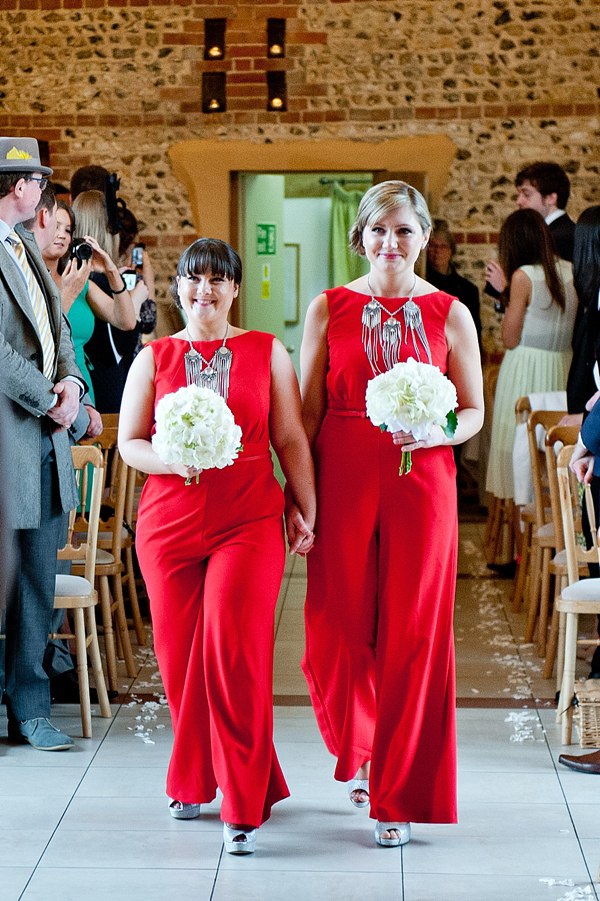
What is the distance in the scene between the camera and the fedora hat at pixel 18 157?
3.48 m

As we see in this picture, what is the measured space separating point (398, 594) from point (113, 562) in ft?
5.79

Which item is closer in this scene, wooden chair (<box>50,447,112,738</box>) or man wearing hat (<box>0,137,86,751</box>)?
man wearing hat (<box>0,137,86,751</box>)

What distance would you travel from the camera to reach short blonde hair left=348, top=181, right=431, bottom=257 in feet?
9.40

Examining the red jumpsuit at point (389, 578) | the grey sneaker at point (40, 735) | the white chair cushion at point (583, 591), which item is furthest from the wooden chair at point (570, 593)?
the grey sneaker at point (40, 735)

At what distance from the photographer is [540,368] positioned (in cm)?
597

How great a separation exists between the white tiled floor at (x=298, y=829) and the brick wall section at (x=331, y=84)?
200 inches

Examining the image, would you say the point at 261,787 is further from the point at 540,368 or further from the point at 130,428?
the point at 540,368

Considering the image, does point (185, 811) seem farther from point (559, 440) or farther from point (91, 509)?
point (559, 440)

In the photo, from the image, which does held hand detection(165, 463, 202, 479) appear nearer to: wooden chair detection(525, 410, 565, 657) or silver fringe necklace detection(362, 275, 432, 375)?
silver fringe necklace detection(362, 275, 432, 375)

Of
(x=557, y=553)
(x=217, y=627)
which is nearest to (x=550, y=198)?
(x=557, y=553)

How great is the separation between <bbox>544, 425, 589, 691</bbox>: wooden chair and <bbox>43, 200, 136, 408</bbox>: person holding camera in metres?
1.94

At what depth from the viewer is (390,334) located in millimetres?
2908

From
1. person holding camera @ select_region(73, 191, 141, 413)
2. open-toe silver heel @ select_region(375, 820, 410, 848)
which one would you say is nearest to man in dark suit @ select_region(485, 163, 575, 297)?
person holding camera @ select_region(73, 191, 141, 413)

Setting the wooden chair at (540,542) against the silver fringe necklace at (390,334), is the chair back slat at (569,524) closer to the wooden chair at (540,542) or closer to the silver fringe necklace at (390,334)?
the wooden chair at (540,542)
